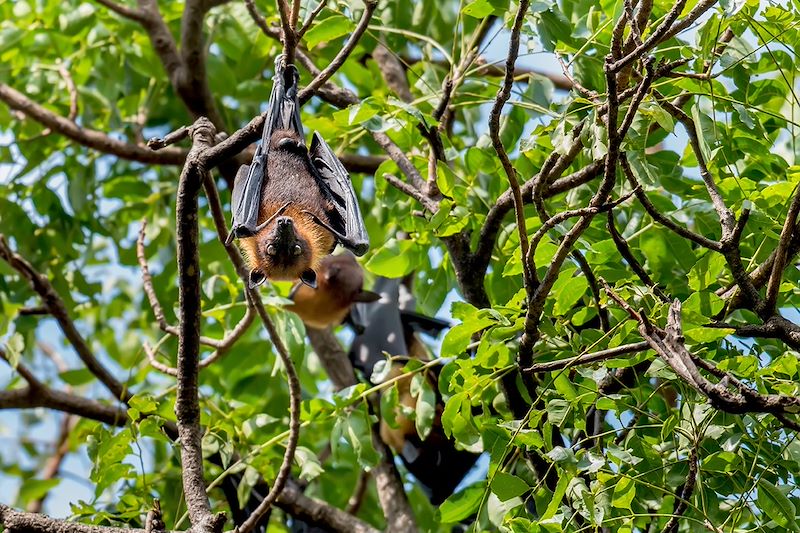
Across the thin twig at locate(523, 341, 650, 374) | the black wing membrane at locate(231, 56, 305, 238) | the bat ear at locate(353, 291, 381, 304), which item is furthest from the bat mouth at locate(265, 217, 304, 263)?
the bat ear at locate(353, 291, 381, 304)

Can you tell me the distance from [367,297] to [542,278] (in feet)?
7.58

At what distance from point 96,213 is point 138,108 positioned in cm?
69

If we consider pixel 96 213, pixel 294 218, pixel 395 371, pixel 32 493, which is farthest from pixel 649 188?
pixel 32 493

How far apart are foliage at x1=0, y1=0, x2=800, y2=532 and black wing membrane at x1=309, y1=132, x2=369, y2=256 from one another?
0.40ft

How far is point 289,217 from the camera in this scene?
4270mm

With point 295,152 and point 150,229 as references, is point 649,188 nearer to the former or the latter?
point 295,152

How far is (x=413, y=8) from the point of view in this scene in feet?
19.3

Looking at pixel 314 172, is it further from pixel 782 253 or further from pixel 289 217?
pixel 782 253

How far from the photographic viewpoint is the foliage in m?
3.26

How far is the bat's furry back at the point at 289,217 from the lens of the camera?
421cm

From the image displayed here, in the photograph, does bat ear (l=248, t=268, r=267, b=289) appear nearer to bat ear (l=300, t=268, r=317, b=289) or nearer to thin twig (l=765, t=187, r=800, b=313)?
bat ear (l=300, t=268, r=317, b=289)

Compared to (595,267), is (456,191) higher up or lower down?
higher up

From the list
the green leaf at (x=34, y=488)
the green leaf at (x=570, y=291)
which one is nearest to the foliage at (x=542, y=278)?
the green leaf at (x=570, y=291)

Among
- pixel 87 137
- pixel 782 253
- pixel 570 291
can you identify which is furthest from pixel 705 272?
pixel 87 137
